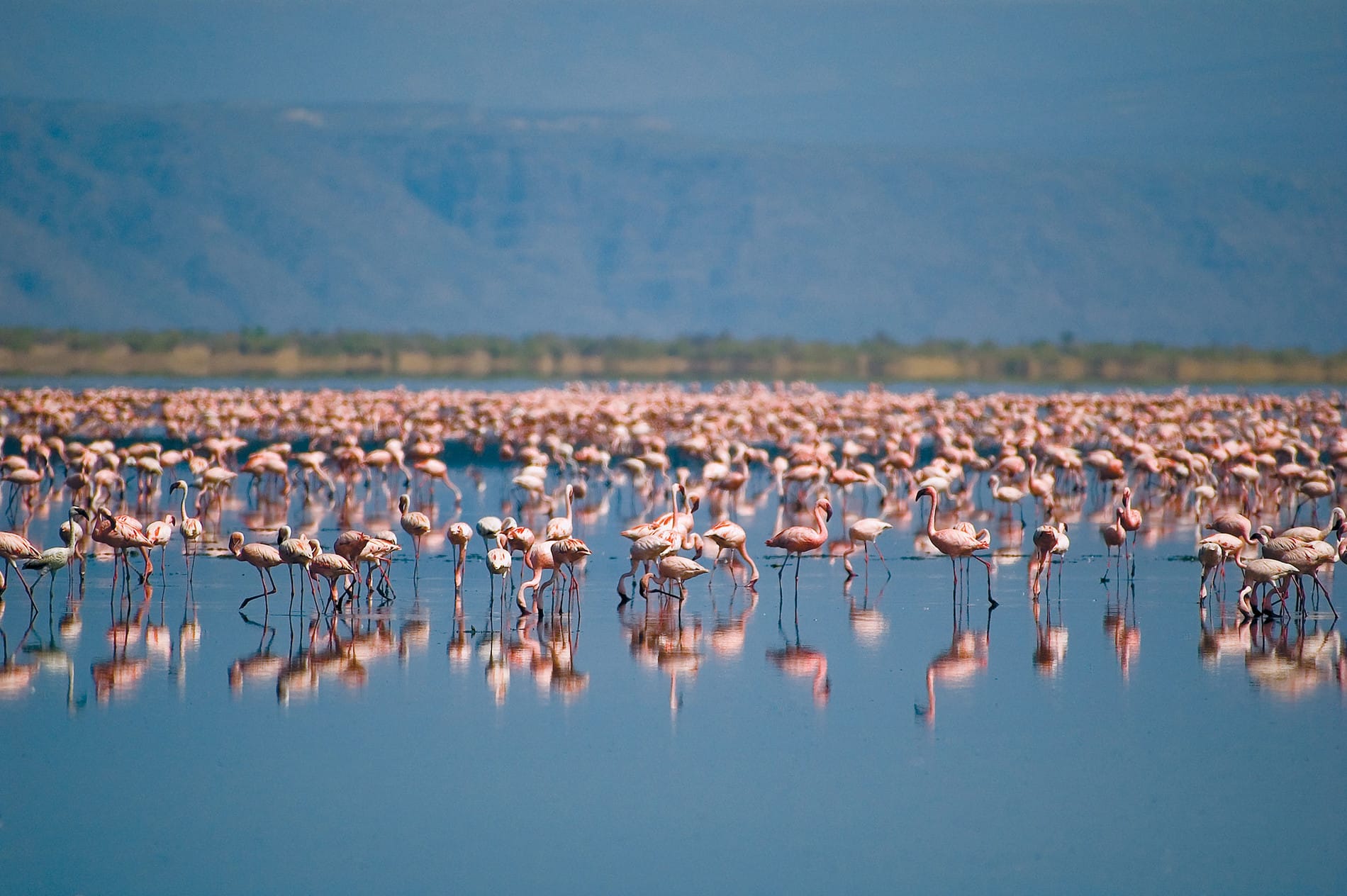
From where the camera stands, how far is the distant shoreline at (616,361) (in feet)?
206

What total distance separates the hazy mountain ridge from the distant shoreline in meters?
66.8

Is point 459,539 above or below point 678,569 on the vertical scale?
above

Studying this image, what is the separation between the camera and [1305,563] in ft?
35.3

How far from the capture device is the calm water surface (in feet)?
22.2

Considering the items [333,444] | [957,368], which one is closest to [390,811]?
[333,444]

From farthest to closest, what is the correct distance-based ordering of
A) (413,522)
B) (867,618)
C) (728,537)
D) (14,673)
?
(413,522)
(728,537)
(867,618)
(14,673)

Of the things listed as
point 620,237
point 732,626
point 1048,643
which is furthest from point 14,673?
point 620,237

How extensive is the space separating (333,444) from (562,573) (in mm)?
15872

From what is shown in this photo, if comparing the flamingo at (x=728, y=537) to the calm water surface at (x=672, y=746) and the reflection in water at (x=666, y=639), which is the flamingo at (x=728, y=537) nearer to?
the calm water surface at (x=672, y=746)

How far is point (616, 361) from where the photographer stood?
70312 mm

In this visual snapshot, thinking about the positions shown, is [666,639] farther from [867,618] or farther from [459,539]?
[459,539]

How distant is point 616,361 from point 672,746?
62.3 m

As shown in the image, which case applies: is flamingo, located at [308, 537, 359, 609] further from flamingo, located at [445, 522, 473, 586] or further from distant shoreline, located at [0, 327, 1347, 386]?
distant shoreline, located at [0, 327, 1347, 386]

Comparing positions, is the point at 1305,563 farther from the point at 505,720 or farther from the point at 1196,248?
the point at 1196,248
